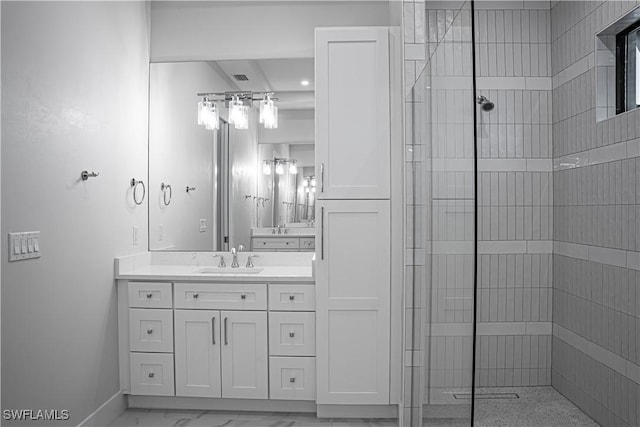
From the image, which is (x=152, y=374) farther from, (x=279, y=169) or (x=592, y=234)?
(x=592, y=234)

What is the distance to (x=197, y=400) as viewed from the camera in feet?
8.86

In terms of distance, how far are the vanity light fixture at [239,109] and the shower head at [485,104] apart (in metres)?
1.89

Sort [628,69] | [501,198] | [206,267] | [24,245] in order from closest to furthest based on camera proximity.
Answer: [628,69] → [501,198] → [24,245] → [206,267]

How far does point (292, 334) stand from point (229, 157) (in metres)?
1.30

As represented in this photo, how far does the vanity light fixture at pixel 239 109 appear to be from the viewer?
3.08 m

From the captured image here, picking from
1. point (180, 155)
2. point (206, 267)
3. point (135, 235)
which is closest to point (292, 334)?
point (206, 267)

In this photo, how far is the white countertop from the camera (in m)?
2.62

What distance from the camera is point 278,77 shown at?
10.1 ft

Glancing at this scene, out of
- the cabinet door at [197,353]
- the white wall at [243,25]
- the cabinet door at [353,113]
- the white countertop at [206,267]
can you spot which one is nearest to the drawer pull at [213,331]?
the cabinet door at [197,353]

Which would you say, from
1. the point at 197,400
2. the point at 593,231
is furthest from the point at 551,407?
the point at 197,400

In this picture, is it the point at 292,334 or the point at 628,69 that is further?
the point at 292,334

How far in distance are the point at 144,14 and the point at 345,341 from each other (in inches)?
98.0

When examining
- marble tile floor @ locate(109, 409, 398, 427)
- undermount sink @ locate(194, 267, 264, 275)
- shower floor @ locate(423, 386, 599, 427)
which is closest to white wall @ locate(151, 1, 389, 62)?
undermount sink @ locate(194, 267, 264, 275)

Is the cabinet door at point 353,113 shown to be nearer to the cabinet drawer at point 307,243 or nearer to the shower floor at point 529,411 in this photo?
the cabinet drawer at point 307,243
